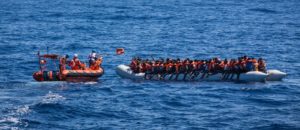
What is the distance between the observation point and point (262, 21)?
94.5 meters

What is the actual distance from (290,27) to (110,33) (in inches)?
916

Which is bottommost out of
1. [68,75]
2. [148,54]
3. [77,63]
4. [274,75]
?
[274,75]

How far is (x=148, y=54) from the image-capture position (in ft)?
221

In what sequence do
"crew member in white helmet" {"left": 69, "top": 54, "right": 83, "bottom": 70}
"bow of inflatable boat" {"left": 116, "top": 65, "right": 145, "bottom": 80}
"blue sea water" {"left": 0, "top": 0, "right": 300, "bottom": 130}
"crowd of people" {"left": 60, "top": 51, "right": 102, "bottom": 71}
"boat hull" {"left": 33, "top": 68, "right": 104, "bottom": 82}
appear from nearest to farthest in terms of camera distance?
1. "blue sea water" {"left": 0, "top": 0, "right": 300, "bottom": 130}
2. "boat hull" {"left": 33, "top": 68, "right": 104, "bottom": 82}
3. "crowd of people" {"left": 60, "top": 51, "right": 102, "bottom": 71}
4. "crew member in white helmet" {"left": 69, "top": 54, "right": 83, "bottom": 70}
5. "bow of inflatable boat" {"left": 116, "top": 65, "right": 145, "bottom": 80}

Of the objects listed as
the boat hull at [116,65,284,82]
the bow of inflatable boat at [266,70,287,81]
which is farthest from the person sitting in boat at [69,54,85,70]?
the bow of inflatable boat at [266,70,287,81]

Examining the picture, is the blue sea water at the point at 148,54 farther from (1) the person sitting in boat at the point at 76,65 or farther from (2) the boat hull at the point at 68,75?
(1) the person sitting in boat at the point at 76,65

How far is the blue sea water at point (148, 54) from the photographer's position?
136ft

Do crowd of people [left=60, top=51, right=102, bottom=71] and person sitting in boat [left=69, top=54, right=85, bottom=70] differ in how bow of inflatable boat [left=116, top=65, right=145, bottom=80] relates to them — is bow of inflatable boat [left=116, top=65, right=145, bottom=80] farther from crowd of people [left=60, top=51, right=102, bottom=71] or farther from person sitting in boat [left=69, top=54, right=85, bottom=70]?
person sitting in boat [left=69, top=54, right=85, bottom=70]

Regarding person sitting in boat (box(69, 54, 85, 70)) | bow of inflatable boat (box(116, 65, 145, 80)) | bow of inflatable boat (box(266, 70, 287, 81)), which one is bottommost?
bow of inflatable boat (box(266, 70, 287, 81))

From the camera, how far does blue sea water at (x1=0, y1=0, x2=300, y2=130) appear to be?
136 ft

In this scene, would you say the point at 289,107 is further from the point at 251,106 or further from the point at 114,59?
the point at 114,59

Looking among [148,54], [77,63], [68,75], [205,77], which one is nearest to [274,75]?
[205,77]

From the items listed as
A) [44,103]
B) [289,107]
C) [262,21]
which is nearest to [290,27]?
[262,21]

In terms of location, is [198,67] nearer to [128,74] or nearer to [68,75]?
[128,74]
